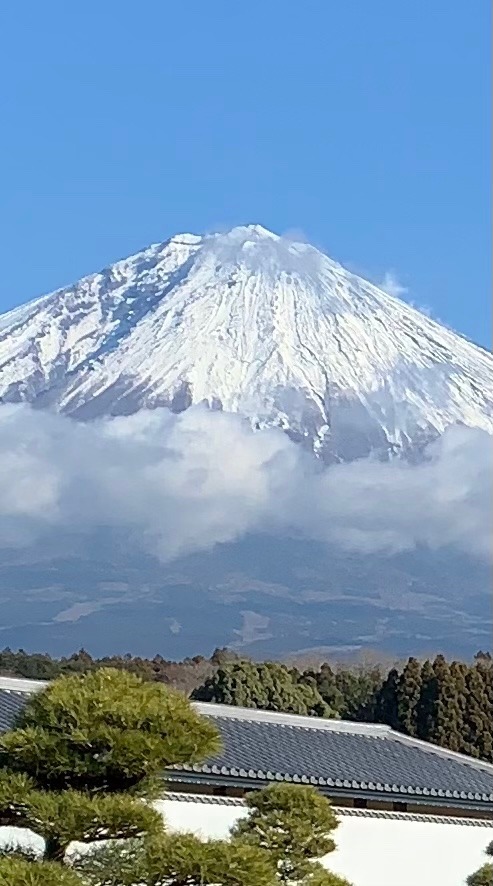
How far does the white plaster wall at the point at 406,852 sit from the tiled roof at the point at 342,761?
262 mm

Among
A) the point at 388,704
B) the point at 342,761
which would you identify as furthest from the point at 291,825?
the point at 388,704

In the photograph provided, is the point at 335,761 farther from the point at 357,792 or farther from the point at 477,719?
the point at 477,719

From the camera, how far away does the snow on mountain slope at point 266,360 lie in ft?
177

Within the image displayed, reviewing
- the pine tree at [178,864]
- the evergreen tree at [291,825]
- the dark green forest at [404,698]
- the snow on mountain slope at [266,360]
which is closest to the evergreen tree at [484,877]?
the evergreen tree at [291,825]

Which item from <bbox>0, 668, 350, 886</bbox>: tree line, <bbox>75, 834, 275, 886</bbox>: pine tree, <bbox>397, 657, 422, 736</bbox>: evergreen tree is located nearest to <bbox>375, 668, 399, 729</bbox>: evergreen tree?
<bbox>397, 657, 422, 736</bbox>: evergreen tree

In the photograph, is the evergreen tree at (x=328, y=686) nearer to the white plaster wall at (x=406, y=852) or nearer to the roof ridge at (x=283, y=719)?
the roof ridge at (x=283, y=719)

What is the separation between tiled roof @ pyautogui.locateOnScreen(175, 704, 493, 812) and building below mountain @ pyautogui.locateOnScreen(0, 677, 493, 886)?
0.01 metres

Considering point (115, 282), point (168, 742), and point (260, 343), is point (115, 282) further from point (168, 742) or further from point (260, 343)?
point (168, 742)

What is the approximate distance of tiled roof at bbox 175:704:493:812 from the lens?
39.3 ft

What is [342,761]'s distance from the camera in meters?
13.1

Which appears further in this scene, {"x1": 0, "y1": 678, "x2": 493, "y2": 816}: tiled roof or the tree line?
{"x1": 0, "y1": 678, "x2": 493, "y2": 816}: tiled roof

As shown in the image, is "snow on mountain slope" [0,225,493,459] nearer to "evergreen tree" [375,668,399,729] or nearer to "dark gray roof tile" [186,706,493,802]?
"evergreen tree" [375,668,399,729]

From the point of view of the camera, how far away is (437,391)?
55.5 meters

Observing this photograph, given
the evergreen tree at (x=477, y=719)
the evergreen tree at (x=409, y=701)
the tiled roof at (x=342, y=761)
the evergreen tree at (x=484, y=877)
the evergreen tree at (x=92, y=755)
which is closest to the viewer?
the evergreen tree at (x=92, y=755)
